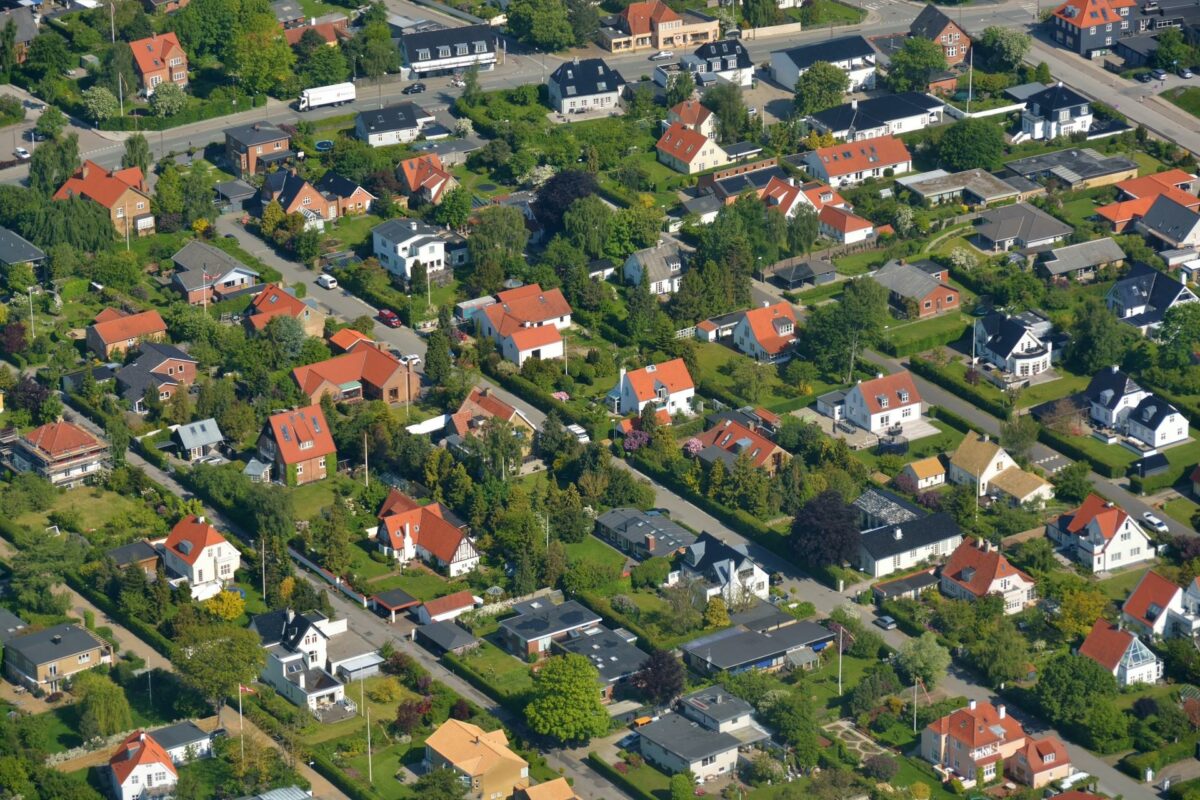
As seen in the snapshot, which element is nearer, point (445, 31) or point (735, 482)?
point (735, 482)

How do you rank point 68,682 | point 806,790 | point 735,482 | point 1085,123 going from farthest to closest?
point 1085,123
point 735,482
point 68,682
point 806,790

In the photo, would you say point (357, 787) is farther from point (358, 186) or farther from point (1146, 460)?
point (358, 186)

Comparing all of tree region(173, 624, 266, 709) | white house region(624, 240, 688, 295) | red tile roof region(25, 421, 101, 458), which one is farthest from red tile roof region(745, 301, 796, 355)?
tree region(173, 624, 266, 709)

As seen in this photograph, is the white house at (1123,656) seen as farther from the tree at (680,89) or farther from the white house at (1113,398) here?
the tree at (680,89)

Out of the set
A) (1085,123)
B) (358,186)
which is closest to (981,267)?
(1085,123)

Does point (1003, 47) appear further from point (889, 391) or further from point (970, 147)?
point (889, 391)

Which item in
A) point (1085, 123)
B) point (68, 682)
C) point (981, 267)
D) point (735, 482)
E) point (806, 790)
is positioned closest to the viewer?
point (806, 790)
